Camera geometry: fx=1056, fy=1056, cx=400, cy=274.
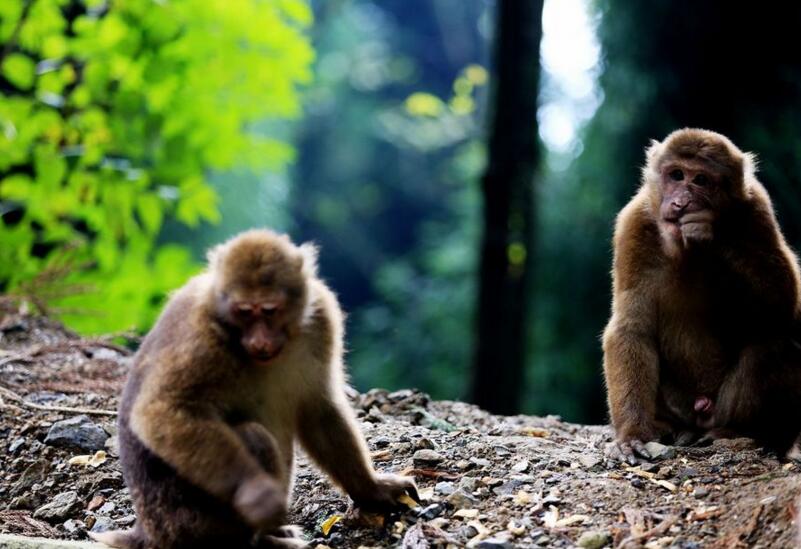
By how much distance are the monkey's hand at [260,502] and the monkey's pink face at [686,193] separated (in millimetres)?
2758

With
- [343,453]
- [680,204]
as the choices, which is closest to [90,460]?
[343,453]

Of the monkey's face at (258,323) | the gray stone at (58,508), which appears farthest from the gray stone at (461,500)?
the gray stone at (58,508)

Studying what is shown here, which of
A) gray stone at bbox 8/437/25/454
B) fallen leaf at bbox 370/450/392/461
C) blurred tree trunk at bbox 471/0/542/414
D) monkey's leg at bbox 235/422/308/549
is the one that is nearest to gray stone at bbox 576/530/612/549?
monkey's leg at bbox 235/422/308/549

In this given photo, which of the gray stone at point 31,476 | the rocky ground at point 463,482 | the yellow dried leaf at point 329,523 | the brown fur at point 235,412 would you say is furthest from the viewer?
the gray stone at point 31,476

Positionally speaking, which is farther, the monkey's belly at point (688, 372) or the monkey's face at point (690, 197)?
the monkey's belly at point (688, 372)

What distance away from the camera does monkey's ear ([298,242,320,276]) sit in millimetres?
5016

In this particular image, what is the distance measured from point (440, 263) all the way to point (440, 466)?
516 inches

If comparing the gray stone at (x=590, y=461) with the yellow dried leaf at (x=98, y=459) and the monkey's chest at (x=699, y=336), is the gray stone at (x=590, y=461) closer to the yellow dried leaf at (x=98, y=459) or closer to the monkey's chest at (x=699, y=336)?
the monkey's chest at (x=699, y=336)

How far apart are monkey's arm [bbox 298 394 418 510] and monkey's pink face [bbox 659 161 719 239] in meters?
2.10

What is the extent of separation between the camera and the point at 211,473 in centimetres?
440

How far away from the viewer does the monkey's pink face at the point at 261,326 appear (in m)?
4.55

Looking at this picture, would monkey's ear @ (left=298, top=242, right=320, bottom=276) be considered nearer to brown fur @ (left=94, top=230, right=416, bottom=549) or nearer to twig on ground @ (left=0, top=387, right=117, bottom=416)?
brown fur @ (left=94, top=230, right=416, bottom=549)

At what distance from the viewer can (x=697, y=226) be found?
568 cm

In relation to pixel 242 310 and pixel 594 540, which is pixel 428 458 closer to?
pixel 594 540
